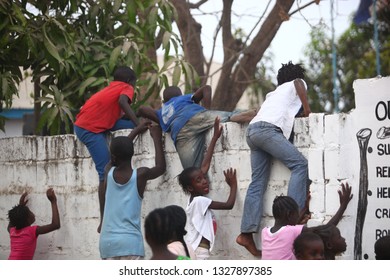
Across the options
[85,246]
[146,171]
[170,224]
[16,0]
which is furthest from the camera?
[16,0]

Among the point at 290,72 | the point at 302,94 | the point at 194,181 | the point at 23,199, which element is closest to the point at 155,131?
the point at 194,181

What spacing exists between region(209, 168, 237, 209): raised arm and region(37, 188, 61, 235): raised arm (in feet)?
6.34

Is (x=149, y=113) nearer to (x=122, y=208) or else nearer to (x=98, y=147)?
(x=98, y=147)

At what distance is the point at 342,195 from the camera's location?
691 cm

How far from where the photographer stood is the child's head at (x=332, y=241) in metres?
6.27

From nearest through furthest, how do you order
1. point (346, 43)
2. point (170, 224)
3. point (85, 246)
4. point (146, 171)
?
point (170, 224), point (146, 171), point (85, 246), point (346, 43)

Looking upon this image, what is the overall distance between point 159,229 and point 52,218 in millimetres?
3479

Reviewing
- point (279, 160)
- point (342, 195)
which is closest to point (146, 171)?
point (279, 160)

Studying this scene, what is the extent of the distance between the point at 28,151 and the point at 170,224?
397 centimetres

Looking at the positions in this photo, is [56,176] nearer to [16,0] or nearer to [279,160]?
[16,0]

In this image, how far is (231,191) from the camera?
754 centimetres

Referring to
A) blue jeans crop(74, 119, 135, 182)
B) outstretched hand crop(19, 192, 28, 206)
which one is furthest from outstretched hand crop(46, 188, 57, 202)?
blue jeans crop(74, 119, 135, 182)

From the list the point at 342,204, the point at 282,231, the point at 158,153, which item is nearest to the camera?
the point at 282,231

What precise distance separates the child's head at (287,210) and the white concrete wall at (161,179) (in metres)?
0.36
